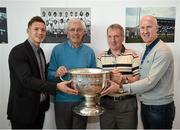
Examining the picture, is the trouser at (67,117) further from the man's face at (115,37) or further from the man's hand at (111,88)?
the man's face at (115,37)

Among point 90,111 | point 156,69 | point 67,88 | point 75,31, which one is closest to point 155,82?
point 156,69

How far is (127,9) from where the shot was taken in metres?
2.27

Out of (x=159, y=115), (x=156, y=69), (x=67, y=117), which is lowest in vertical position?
(x=67, y=117)

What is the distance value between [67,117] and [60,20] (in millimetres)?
895

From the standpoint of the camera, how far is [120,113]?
6.49 feet

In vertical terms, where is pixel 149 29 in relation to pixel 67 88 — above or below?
→ above

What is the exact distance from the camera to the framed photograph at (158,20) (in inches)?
89.3

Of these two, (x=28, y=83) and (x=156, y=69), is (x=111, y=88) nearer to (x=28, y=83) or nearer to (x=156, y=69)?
(x=156, y=69)

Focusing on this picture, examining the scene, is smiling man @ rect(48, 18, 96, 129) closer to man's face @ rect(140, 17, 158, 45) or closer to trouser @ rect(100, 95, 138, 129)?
trouser @ rect(100, 95, 138, 129)

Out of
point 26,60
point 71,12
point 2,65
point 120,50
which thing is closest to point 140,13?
point 120,50

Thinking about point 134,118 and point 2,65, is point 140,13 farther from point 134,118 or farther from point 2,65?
point 2,65

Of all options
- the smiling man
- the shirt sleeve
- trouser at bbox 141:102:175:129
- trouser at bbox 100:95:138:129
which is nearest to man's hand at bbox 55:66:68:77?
the smiling man

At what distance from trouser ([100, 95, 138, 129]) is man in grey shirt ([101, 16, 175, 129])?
15 centimetres

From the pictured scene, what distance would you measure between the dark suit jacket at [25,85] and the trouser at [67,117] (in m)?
0.29
